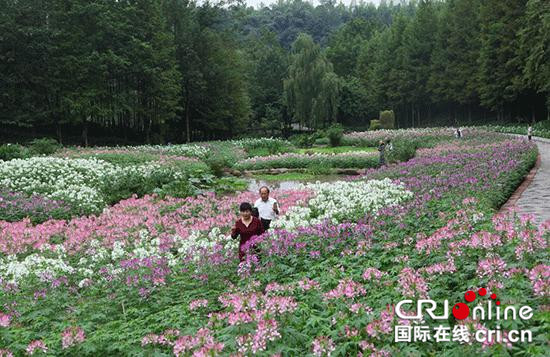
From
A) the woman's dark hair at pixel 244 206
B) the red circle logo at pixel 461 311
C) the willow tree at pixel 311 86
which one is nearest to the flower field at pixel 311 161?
the woman's dark hair at pixel 244 206

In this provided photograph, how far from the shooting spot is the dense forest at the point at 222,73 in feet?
114

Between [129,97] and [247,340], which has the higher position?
[129,97]

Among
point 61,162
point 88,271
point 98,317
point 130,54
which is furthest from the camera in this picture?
point 130,54

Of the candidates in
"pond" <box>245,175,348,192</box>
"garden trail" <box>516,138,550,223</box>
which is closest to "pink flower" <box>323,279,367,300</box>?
"garden trail" <box>516,138,550,223</box>

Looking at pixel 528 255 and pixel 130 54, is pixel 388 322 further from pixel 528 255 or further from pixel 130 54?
pixel 130 54

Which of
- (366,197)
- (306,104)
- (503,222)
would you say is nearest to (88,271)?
(503,222)

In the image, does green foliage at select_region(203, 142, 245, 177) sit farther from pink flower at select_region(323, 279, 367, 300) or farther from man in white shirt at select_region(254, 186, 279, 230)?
pink flower at select_region(323, 279, 367, 300)

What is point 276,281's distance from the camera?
244 inches

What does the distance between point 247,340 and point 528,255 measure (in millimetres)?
2920

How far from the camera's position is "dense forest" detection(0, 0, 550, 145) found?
114 feet

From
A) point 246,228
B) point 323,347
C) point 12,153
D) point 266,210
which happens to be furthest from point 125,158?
point 323,347

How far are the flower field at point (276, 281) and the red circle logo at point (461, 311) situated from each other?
0.08 meters

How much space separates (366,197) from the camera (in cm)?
1173

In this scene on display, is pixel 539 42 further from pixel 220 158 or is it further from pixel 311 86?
pixel 311 86
